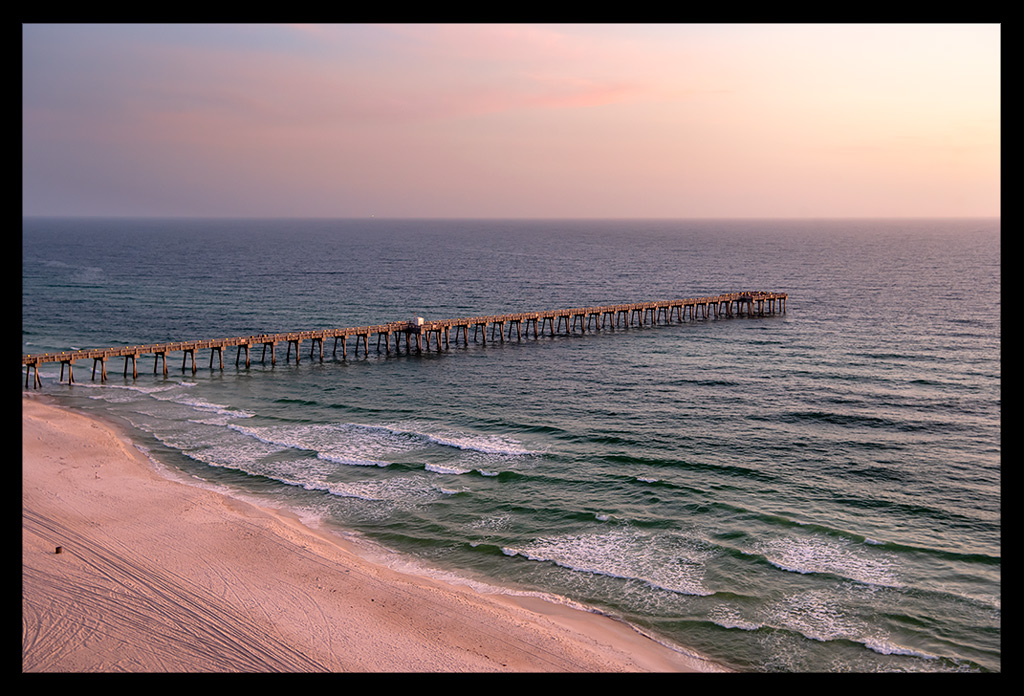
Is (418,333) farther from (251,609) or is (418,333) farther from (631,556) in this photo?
(251,609)

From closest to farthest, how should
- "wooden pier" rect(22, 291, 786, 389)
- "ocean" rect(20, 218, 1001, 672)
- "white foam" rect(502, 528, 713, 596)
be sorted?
"ocean" rect(20, 218, 1001, 672), "white foam" rect(502, 528, 713, 596), "wooden pier" rect(22, 291, 786, 389)

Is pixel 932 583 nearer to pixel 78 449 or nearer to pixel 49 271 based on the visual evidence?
pixel 78 449

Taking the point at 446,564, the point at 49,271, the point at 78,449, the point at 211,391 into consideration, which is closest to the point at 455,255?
the point at 49,271

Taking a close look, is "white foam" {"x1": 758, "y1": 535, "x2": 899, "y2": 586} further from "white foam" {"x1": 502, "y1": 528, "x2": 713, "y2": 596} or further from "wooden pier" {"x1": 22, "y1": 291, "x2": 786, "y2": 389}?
"wooden pier" {"x1": 22, "y1": 291, "x2": 786, "y2": 389}

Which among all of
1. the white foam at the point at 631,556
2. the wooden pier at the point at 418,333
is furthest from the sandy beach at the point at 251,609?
the wooden pier at the point at 418,333

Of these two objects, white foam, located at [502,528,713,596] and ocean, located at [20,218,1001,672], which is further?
white foam, located at [502,528,713,596]

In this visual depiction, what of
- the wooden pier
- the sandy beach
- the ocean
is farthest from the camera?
the wooden pier

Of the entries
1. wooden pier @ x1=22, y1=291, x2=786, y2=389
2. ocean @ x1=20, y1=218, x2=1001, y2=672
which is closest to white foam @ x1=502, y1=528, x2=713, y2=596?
ocean @ x1=20, y1=218, x2=1001, y2=672

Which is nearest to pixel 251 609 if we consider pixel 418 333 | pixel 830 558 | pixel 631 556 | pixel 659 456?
pixel 631 556
